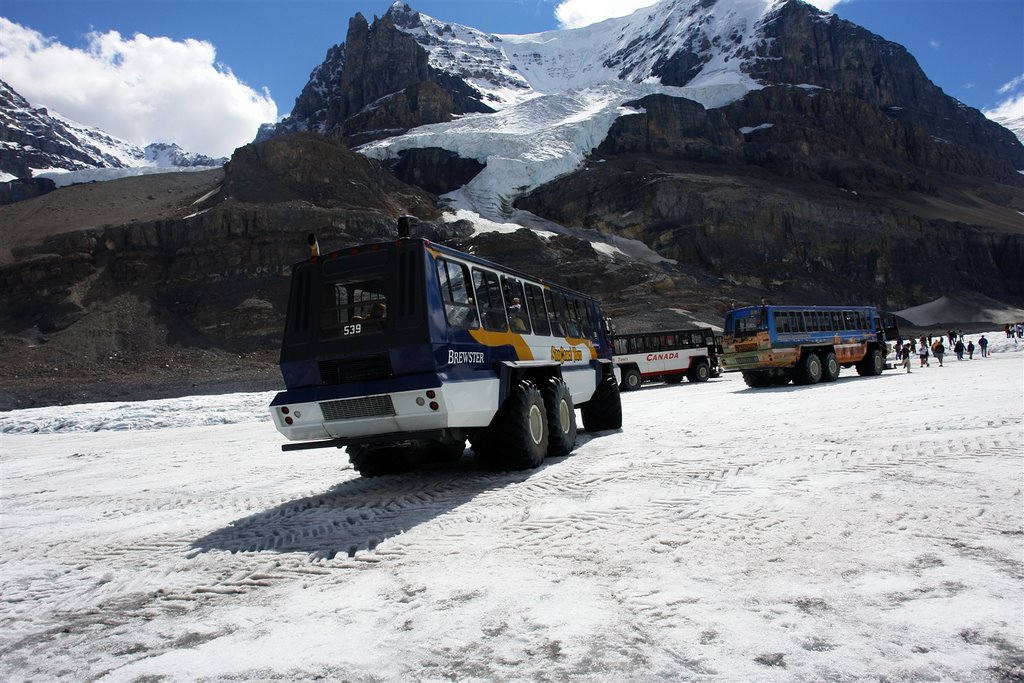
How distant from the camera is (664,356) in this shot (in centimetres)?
3388

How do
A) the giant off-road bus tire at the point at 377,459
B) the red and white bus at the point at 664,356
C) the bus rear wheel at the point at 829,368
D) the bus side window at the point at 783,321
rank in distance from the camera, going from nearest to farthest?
the giant off-road bus tire at the point at 377,459
the bus side window at the point at 783,321
the bus rear wheel at the point at 829,368
the red and white bus at the point at 664,356

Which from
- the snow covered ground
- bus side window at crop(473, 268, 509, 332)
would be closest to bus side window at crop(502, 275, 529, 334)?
bus side window at crop(473, 268, 509, 332)

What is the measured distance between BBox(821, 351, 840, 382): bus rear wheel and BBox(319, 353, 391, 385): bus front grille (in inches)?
842

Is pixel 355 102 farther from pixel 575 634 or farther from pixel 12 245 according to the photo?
pixel 575 634

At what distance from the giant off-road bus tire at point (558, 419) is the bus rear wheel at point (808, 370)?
16.2 metres

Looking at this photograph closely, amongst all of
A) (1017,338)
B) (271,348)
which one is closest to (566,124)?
(271,348)

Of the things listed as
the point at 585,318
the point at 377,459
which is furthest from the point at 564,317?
the point at 377,459

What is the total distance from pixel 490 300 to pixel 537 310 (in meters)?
1.64

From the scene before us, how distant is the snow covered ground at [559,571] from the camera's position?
9.66ft

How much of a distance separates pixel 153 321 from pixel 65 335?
674 cm

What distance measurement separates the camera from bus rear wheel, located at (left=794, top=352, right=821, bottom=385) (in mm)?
22750

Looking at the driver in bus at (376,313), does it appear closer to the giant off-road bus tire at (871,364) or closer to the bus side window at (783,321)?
the bus side window at (783,321)

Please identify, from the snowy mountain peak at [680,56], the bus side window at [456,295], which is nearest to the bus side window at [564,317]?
the bus side window at [456,295]

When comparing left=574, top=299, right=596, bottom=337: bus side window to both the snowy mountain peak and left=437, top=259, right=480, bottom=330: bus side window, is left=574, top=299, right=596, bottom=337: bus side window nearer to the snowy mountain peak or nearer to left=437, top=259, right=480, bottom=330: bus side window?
left=437, top=259, right=480, bottom=330: bus side window
